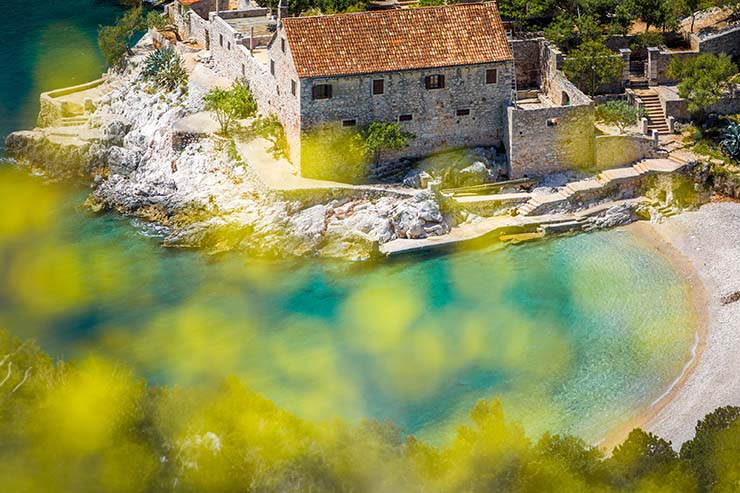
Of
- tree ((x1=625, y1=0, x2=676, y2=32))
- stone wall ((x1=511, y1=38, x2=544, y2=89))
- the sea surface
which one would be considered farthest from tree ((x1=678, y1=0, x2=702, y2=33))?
the sea surface

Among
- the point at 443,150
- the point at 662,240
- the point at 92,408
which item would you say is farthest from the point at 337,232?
the point at 92,408

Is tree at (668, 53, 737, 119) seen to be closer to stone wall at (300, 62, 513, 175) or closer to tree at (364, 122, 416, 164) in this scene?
stone wall at (300, 62, 513, 175)

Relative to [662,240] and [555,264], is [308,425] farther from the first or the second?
[662,240]

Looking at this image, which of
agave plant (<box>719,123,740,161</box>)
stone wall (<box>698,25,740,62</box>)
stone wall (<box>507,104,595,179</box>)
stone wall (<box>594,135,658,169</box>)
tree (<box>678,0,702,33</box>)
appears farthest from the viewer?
tree (<box>678,0,702,33</box>)

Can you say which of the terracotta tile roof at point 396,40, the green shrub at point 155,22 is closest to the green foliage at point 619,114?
the terracotta tile roof at point 396,40

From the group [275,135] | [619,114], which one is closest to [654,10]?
[619,114]

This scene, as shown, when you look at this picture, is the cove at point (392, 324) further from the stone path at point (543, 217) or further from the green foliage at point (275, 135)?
the green foliage at point (275, 135)
